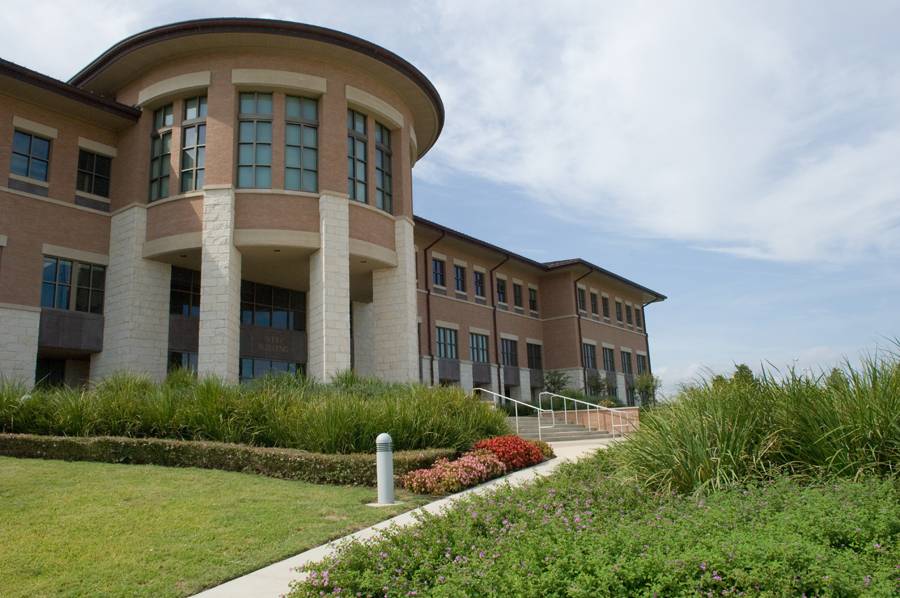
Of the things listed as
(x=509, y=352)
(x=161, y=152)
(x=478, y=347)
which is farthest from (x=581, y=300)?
(x=161, y=152)

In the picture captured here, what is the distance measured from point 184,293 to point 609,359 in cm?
3099

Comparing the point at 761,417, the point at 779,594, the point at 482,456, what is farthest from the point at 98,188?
the point at 779,594

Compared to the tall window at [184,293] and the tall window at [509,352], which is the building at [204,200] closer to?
the tall window at [184,293]

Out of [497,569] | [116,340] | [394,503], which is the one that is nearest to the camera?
[497,569]

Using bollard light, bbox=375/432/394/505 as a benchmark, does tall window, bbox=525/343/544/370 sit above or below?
above

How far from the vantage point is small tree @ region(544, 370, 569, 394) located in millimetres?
38906

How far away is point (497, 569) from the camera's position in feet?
15.2

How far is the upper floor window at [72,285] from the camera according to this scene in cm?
1956

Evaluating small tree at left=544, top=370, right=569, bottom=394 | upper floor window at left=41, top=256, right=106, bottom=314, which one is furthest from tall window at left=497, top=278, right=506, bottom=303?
upper floor window at left=41, top=256, right=106, bottom=314

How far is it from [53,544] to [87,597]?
1717 millimetres

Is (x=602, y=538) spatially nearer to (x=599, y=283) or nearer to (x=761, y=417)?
(x=761, y=417)

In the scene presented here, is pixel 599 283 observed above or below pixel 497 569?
above

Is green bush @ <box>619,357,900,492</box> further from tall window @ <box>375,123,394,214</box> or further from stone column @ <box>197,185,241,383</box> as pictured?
tall window @ <box>375,123,394,214</box>

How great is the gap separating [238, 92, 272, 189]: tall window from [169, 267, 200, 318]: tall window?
391cm
